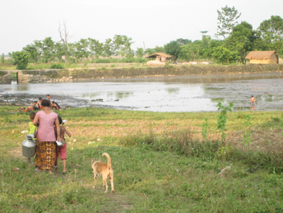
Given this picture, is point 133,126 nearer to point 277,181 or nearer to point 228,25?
point 277,181

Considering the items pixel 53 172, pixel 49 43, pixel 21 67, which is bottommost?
pixel 53 172

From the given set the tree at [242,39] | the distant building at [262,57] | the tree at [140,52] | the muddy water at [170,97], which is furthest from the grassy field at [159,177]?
the tree at [140,52]

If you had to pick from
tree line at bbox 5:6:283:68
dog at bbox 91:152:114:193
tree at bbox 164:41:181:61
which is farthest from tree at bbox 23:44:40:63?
dog at bbox 91:152:114:193

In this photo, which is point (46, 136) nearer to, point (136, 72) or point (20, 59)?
point (136, 72)

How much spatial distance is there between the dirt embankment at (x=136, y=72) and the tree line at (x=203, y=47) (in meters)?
4.27

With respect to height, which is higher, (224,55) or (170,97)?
(224,55)

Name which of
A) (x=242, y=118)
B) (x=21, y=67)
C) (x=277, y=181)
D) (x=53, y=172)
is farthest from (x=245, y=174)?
(x=21, y=67)

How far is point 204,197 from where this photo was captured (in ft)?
16.9

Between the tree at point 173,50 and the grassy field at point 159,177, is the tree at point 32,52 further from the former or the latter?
the grassy field at point 159,177

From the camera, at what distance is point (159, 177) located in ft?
20.9

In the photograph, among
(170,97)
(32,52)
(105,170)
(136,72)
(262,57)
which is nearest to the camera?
(105,170)

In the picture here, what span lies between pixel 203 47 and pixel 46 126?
80674 millimetres

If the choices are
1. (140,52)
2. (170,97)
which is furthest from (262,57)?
(170,97)

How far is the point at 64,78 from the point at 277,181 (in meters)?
62.4
